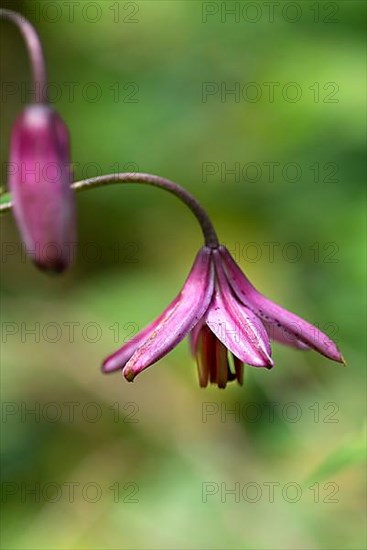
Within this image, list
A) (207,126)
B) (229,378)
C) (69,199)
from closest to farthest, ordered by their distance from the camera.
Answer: (69,199) < (229,378) < (207,126)

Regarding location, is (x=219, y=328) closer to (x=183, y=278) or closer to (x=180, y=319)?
A: (x=180, y=319)

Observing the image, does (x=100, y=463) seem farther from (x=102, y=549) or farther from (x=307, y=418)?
(x=307, y=418)

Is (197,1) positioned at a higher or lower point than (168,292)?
higher

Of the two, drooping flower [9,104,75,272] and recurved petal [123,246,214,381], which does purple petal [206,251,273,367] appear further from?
drooping flower [9,104,75,272]

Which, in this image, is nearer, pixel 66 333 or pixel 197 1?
pixel 66 333

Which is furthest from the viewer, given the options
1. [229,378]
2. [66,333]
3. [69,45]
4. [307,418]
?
[69,45]

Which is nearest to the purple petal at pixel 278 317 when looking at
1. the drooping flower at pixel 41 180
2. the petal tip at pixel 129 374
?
the petal tip at pixel 129 374

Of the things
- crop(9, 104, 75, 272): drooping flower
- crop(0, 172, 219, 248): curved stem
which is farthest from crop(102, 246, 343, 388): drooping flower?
crop(9, 104, 75, 272): drooping flower

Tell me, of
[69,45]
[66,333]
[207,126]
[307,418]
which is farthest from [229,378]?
[69,45]
